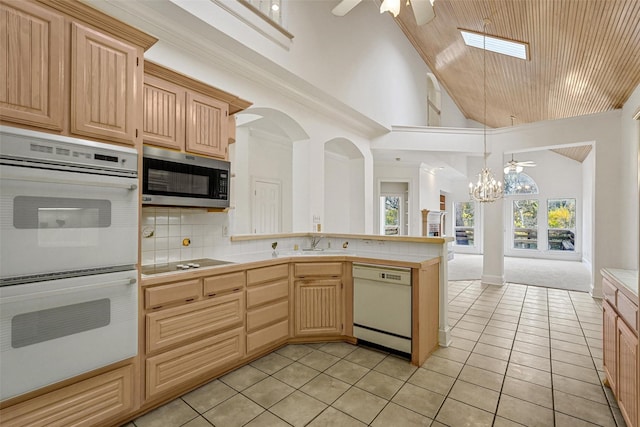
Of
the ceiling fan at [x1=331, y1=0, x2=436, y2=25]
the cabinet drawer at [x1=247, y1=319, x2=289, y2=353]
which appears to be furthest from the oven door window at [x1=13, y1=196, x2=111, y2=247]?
the ceiling fan at [x1=331, y1=0, x2=436, y2=25]

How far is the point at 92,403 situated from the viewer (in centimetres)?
170

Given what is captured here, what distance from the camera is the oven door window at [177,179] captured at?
7.34ft

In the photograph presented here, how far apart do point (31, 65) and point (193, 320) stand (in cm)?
180

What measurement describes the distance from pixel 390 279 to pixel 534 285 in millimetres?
4981

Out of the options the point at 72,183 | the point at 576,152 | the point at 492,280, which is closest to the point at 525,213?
the point at 576,152

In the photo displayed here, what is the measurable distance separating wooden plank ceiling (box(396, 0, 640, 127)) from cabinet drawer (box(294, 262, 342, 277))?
159 inches

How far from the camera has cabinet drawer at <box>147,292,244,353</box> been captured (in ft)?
6.63

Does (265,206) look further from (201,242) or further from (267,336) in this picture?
(267,336)

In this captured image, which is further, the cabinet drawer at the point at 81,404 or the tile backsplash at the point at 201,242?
the tile backsplash at the point at 201,242

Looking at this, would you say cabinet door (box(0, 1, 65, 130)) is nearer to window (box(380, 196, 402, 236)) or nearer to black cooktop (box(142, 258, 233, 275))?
black cooktop (box(142, 258, 233, 275))

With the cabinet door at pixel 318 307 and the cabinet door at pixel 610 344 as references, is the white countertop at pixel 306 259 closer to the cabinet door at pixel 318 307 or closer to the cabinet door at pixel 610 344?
the cabinet door at pixel 318 307

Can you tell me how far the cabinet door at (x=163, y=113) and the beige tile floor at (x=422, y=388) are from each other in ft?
6.50

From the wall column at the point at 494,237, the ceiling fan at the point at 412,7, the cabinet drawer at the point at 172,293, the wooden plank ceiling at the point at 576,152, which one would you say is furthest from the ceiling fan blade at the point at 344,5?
the wooden plank ceiling at the point at 576,152

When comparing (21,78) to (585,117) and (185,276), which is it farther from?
(585,117)
